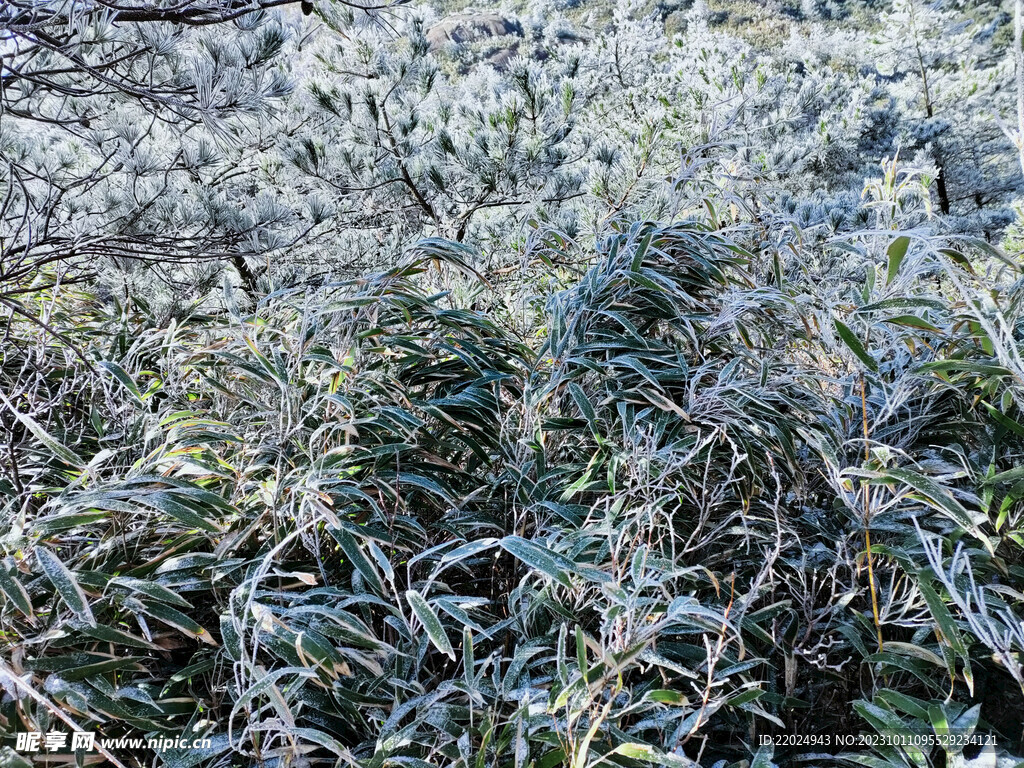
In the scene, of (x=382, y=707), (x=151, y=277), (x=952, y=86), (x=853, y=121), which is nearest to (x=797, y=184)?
(x=853, y=121)

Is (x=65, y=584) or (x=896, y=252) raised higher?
(x=896, y=252)

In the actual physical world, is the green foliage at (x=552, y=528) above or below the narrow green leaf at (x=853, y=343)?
below

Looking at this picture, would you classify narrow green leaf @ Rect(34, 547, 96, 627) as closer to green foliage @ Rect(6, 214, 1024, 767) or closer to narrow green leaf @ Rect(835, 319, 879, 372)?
green foliage @ Rect(6, 214, 1024, 767)

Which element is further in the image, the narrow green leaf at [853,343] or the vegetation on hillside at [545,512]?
the narrow green leaf at [853,343]

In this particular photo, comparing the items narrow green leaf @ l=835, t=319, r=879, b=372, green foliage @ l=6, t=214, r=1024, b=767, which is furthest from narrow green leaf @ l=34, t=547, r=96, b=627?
narrow green leaf @ l=835, t=319, r=879, b=372

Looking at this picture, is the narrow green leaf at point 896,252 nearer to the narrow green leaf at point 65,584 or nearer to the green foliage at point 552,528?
the green foliage at point 552,528

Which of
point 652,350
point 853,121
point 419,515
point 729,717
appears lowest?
point 729,717

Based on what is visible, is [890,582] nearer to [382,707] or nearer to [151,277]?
[382,707]

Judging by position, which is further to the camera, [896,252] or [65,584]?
[896,252]

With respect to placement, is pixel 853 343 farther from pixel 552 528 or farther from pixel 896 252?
pixel 552 528

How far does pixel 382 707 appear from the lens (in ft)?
1.93

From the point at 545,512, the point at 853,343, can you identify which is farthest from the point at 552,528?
the point at 853,343

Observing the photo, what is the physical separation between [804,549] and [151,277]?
231 centimetres

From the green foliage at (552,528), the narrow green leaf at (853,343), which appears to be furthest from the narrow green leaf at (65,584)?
the narrow green leaf at (853,343)
